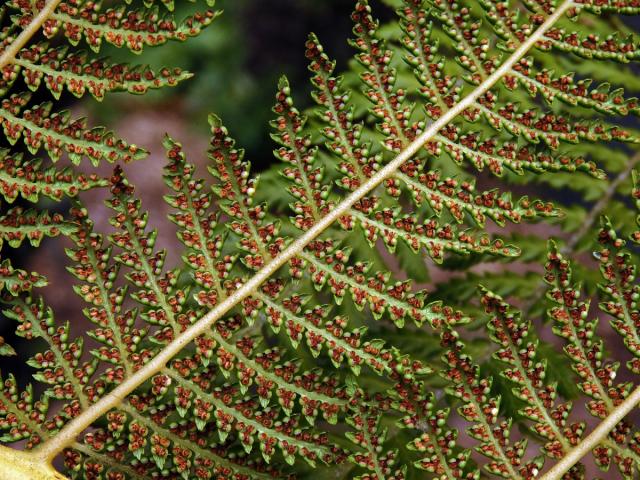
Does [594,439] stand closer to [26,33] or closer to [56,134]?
[56,134]

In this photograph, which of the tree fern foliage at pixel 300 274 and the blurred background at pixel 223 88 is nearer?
the tree fern foliage at pixel 300 274

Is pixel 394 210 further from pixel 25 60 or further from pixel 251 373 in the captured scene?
pixel 25 60

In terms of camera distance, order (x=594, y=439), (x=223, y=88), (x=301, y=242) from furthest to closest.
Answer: (x=223, y=88) < (x=301, y=242) < (x=594, y=439)

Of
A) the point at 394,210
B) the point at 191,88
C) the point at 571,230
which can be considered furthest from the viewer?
the point at 191,88

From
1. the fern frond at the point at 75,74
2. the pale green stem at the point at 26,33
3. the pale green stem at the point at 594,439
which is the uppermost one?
the pale green stem at the point at 26,33

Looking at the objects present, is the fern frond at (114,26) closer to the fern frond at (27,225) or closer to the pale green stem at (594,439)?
the fern frond at (27,225)

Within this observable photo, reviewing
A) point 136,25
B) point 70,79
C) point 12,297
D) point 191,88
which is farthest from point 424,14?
point 191,88

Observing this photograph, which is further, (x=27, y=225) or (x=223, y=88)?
(x=223, y=88)

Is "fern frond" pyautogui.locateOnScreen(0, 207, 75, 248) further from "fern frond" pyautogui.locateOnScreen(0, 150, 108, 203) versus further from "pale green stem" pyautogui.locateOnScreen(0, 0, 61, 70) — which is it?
"pale green stem" pyautogui.locateOnScreen(0, 0, 61, 70)

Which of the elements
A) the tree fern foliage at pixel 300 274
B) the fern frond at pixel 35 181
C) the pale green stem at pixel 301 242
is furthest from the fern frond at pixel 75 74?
the pale green stem at pixel 301 242

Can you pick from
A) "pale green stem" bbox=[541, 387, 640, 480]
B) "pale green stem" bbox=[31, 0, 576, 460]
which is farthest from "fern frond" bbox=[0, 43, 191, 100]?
"pale green stem" bbox=[541, 387, 640, 480]

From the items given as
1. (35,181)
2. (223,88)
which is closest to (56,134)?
(35,181)
